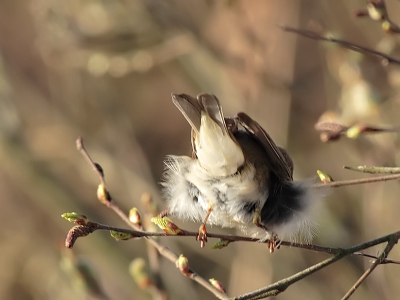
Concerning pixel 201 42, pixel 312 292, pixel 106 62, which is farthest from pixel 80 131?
pixel 312 292

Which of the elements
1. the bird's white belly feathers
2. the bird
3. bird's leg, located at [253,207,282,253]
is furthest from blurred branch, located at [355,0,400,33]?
bird's leg, located at [253,207,282,253]

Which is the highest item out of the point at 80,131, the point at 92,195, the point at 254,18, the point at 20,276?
the point at 254,18

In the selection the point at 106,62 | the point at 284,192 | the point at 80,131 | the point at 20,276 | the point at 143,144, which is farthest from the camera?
the point at 143,144

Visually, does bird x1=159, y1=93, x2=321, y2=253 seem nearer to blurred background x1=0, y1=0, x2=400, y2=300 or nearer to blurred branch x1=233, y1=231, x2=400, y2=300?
blurred branch x1=233, y1=231, x2=400, y2=300

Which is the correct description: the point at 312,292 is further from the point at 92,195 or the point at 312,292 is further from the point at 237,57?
the point at 92,195

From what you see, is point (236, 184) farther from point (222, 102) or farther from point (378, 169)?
point (222, 102)

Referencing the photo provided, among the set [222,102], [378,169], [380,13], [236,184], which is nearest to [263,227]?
[236,184]

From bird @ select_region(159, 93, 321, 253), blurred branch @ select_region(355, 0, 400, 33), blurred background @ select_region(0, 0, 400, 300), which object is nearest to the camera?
blurred branch @ select_region(355, 0, 400, 33)
